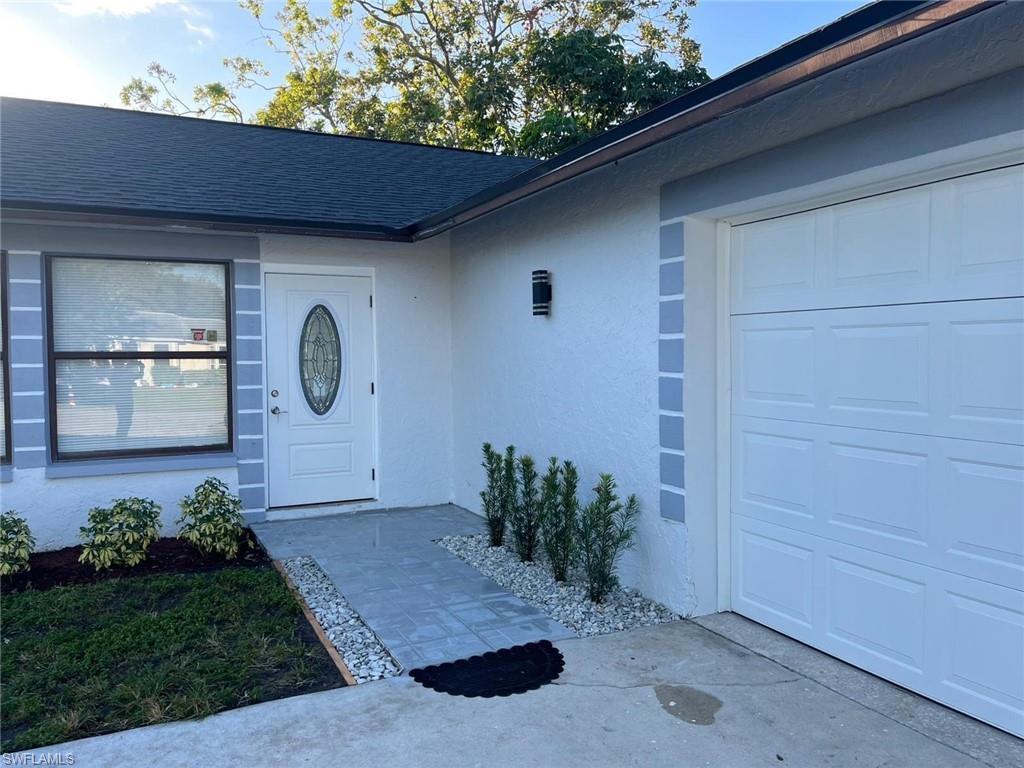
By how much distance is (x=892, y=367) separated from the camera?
3.46m

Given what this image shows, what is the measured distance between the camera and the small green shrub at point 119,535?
17.8ft

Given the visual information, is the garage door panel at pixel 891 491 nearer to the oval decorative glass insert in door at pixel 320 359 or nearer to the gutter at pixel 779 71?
the gutter at pixel 779 71

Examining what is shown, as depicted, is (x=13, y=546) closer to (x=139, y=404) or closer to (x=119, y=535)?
(x=119, y=535)

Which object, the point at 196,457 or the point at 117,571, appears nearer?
the point at 117,571

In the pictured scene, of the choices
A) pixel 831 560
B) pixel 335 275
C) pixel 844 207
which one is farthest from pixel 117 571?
pixel 844 207

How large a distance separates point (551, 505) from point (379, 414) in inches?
106

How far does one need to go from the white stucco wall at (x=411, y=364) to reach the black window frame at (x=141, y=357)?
1.07 metres

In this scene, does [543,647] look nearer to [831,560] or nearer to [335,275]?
[831,560]

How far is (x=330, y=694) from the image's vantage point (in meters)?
3.49

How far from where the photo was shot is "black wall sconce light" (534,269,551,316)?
225 inches

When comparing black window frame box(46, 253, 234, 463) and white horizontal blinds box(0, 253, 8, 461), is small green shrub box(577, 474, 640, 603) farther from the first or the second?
white horizontal blinds box(0, 253, 8, 461)

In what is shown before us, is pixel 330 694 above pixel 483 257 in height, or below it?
below

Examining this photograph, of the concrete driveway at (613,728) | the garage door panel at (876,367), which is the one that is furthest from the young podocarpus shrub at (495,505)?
the garage door panel at (876,367)

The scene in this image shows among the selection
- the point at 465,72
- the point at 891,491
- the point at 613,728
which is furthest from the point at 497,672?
the point at 465,72
